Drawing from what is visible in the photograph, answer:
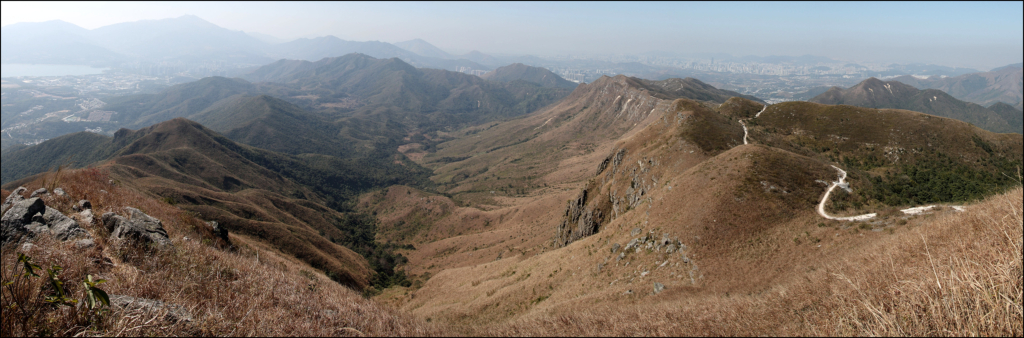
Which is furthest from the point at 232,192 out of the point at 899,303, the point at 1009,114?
the point at 1009,114

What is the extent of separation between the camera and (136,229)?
35.5ft

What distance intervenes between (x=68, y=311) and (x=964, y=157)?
71.5m

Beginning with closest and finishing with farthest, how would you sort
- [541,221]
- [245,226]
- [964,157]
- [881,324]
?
[881,324]
[964,157]
[245,226]
[541,221]

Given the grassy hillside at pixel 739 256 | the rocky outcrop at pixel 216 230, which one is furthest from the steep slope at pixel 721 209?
the rocky outcrop at pixel 216 230

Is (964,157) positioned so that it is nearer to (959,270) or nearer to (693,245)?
(693,245)

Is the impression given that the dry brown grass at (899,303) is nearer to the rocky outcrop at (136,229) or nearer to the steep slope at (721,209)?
the steep slope at (721,209)

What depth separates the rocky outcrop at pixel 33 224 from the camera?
9.60m

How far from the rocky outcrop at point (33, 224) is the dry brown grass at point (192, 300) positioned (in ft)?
1.99

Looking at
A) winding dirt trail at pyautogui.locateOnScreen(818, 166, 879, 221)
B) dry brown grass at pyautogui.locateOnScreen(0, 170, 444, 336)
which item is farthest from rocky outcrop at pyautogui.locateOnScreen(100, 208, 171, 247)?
winding dirt trail at pyautogui.locateOnScreen(818, 166, 879, 221)

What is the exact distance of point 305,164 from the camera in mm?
194500

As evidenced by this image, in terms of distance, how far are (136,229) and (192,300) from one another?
629cm

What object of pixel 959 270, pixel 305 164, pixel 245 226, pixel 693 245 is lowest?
pixel 305 164

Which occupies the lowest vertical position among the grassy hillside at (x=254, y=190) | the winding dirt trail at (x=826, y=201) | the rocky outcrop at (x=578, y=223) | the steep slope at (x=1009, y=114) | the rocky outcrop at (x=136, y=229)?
the grassy hillside at (x=254, y=190)

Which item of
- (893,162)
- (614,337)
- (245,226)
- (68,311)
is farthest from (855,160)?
(245,226)
